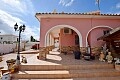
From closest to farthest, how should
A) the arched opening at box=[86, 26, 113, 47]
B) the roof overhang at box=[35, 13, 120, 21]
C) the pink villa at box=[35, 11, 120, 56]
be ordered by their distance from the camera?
the roof overhang at box=[35, 13, 120, 21]
the pink villa at box=[35, 11, 120, 56]
the arched opening at box=[86, 26, 113, 47]

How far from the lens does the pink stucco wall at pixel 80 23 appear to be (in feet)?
44.1

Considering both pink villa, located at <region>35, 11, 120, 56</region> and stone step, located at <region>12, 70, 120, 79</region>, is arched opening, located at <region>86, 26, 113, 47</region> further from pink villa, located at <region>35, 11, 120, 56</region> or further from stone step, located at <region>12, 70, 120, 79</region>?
stone step, located at <region>12, 70, 120, 79</region>

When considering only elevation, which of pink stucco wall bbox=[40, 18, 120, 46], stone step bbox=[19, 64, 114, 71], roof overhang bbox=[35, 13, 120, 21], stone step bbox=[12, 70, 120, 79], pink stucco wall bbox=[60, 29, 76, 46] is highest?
roof overhang bbox=[35, 13, 120, 21]

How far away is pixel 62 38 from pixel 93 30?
5943mm

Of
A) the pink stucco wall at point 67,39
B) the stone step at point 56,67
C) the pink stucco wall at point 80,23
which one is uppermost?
the pink stucco wall at point 80,23

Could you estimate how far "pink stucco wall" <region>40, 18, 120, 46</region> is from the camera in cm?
1344

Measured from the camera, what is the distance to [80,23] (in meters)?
13.9

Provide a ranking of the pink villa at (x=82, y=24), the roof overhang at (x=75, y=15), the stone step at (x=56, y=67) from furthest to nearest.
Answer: the pink villa at (x=82, y=24)
the roof overhang at (x=75, y=15)
the stone step at (x=56, y=67)

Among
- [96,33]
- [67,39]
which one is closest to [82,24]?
[96,33]

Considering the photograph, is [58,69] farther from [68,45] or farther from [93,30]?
[68,45]

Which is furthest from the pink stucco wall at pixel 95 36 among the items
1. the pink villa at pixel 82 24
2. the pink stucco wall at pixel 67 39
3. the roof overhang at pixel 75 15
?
the pink stucco wall at pixel 67 39

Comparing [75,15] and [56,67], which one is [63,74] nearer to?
[56,67]

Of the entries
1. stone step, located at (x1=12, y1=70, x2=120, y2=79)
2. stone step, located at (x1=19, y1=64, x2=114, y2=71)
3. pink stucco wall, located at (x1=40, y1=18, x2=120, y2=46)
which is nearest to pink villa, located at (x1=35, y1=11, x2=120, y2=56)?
pink stucco wall, located at (x1=40, y1=18, x2=120, y2=46)

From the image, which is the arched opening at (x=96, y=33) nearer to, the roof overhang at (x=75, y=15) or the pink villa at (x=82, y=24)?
the pink villa at (x=82, y=24)
